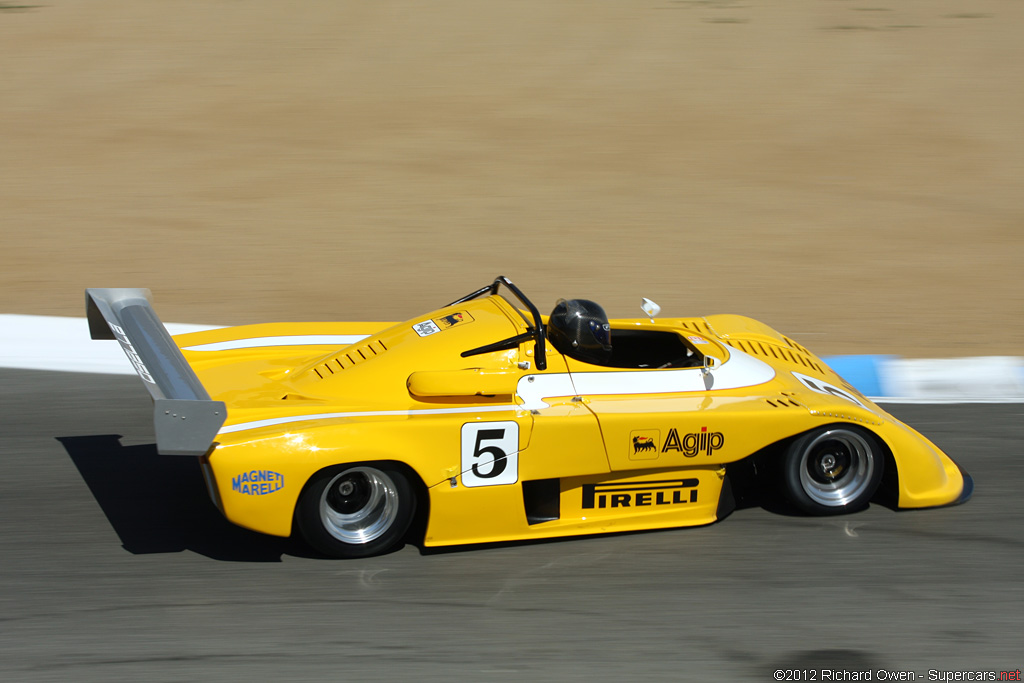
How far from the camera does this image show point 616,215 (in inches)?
457

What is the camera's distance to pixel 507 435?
4344 millimetres

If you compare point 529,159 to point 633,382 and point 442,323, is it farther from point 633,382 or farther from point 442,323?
point 633,382

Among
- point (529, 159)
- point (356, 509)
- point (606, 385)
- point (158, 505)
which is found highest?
point (529, 159)

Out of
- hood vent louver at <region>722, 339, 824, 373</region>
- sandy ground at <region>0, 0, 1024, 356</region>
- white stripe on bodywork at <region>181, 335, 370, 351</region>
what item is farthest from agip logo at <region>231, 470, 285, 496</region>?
sandy ground at <region>0, 0, 1024, 356</region>

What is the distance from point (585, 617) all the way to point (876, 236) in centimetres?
840

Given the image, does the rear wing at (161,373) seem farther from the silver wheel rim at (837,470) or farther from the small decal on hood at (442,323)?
the silver wheel rim at (837,470)

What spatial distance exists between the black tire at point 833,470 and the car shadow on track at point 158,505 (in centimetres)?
240

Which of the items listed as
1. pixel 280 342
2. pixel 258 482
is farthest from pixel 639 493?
pixel 280 342

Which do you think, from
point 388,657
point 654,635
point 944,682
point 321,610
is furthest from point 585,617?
point 944,682

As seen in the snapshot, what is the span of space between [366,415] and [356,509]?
0.44m

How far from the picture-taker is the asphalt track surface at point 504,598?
363 cm

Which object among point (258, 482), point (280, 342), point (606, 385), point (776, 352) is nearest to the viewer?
point (258, 482)

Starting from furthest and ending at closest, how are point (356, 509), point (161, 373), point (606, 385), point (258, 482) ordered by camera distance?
point (606, 385) < point (356, 509) < point (161, 373) < point (258, 482)

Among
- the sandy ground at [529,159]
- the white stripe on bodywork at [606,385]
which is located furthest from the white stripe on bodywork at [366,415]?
the sandy ground at [529,159]
